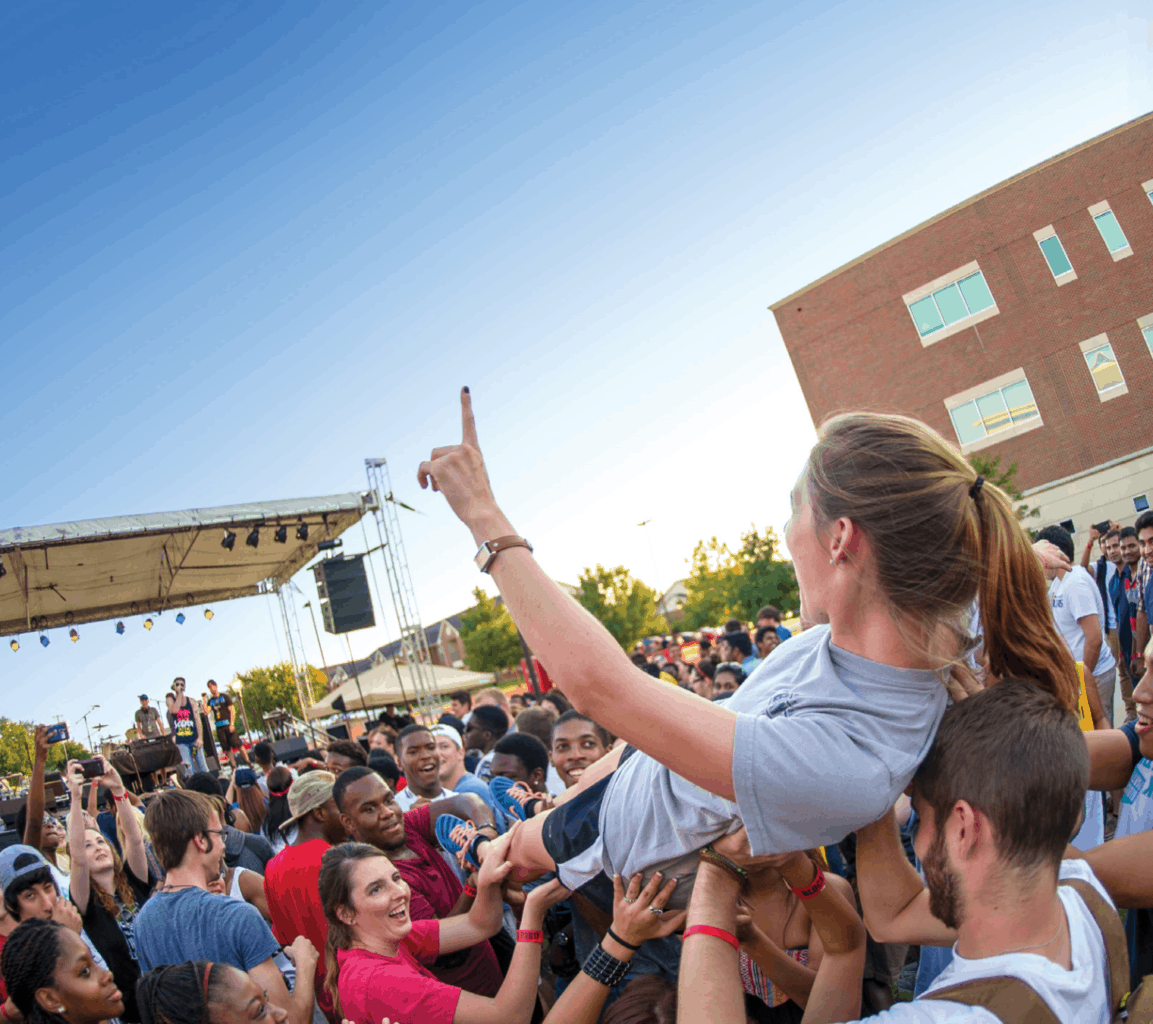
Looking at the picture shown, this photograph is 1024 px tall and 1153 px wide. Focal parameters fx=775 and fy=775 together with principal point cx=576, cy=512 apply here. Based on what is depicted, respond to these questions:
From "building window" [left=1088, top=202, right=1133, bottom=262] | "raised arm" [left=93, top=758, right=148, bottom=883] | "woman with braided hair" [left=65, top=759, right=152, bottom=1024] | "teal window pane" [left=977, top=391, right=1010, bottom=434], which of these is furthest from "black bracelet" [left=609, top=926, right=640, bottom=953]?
"building window" [left=1088, top=202, right=1133, bottom=262]

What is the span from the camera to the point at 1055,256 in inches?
877

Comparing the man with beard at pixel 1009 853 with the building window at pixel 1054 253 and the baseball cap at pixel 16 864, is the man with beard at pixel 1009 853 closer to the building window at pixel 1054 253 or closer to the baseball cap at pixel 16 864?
the baseball cap at pixel 16 864

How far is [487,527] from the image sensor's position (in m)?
1.44

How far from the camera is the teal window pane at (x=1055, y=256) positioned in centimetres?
2222

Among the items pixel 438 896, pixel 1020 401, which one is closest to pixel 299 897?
A: pixel 438 896

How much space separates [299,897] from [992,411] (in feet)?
78.7


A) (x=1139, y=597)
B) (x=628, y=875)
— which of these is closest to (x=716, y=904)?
(x=628, y=875)

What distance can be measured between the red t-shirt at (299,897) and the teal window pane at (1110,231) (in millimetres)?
26051

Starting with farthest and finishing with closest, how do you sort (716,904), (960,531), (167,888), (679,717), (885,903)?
1. (167,888)
2. (885,903)
3. (716,904)
4. (960,531)
5. (679,717)

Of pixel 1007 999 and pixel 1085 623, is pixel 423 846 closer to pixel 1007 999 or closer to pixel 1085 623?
pixel 1007 999

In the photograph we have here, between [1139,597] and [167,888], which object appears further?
[1139,597]

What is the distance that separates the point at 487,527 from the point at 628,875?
93cm

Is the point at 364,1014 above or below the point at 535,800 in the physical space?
below

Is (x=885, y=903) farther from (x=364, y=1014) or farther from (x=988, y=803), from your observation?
(x=364, y=1014)
